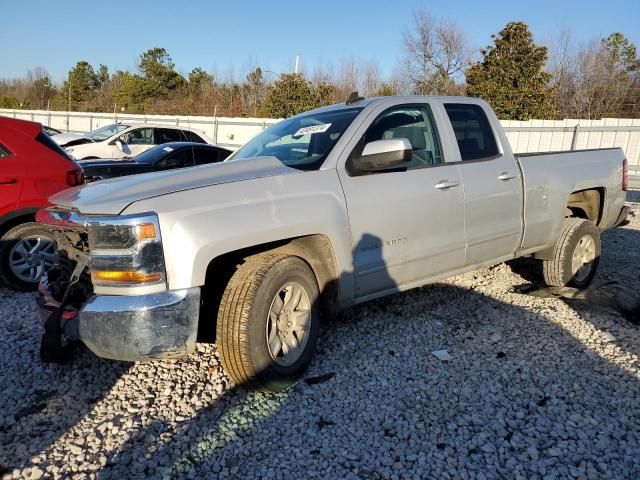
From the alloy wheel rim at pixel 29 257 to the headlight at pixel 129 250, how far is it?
269cm

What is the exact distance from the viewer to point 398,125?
420cm

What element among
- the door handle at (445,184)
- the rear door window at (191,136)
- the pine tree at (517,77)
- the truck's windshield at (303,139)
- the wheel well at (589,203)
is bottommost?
the wheel well at (589,203)

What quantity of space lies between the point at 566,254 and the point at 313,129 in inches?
119

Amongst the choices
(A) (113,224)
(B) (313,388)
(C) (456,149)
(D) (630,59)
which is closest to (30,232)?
(A) (113,224)

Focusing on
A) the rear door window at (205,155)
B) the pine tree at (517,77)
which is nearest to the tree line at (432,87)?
the pine tree at (517,77)

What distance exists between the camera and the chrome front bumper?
2712 millimetres

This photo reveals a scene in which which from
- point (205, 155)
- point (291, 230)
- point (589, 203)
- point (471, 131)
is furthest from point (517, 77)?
point (291, 230)

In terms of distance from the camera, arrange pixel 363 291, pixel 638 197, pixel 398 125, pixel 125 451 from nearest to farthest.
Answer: pixel 125 451 < pixel 363 291 < pixel 398 125 < pixel 638 197

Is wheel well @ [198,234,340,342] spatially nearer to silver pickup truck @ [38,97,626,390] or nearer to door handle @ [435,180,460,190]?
silver pickup truck @ [38,97,626,390]

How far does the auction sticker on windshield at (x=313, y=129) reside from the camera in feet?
13.1

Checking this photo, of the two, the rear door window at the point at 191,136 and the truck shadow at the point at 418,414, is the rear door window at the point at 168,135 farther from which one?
the truck shadow at the point at 418,414

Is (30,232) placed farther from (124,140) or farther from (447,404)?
(124,140)

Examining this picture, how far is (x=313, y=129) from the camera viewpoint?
13.3 ft

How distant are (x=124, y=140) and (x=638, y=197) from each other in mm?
14647
